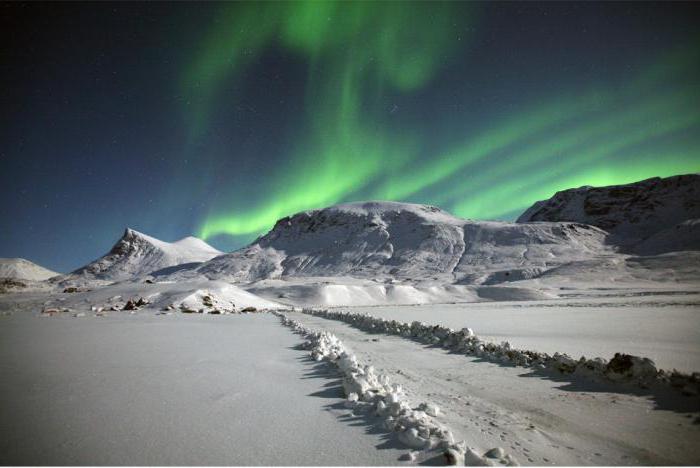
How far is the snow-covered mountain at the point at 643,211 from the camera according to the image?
13075 cm

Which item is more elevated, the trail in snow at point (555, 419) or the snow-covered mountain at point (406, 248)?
the snow-covered mountain at point (406, 248)

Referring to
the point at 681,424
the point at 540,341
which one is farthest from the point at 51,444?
the point at 540,341

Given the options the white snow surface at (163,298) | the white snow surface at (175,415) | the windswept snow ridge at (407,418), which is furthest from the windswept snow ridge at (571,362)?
the white snow surface at (163,298)

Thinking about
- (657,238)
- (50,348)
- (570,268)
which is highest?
(657,238)

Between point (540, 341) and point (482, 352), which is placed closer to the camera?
point (482, 352)

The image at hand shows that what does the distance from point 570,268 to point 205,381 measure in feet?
363

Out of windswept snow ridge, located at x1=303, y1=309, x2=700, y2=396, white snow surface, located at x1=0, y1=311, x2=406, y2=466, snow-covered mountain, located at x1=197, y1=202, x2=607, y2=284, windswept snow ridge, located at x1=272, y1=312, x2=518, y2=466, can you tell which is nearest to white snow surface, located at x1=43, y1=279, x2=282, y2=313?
white snow surface, located at x1=0, y1=311, x2=406, y2=466

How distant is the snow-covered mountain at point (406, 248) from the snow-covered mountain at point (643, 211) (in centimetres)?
1703

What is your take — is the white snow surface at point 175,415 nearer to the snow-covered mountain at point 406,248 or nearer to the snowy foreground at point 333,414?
the snowy foreground at point 333,414

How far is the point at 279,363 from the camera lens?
308 inches

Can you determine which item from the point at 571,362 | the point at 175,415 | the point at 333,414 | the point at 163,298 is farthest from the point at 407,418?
the point at 163,298

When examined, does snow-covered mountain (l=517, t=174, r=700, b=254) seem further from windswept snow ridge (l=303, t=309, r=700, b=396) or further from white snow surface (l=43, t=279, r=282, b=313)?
windswept snow ridge (l=303, t=309, r=700, b=396)

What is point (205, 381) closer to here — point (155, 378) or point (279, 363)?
point (155, 378)

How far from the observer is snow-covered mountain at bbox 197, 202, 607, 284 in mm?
116562
